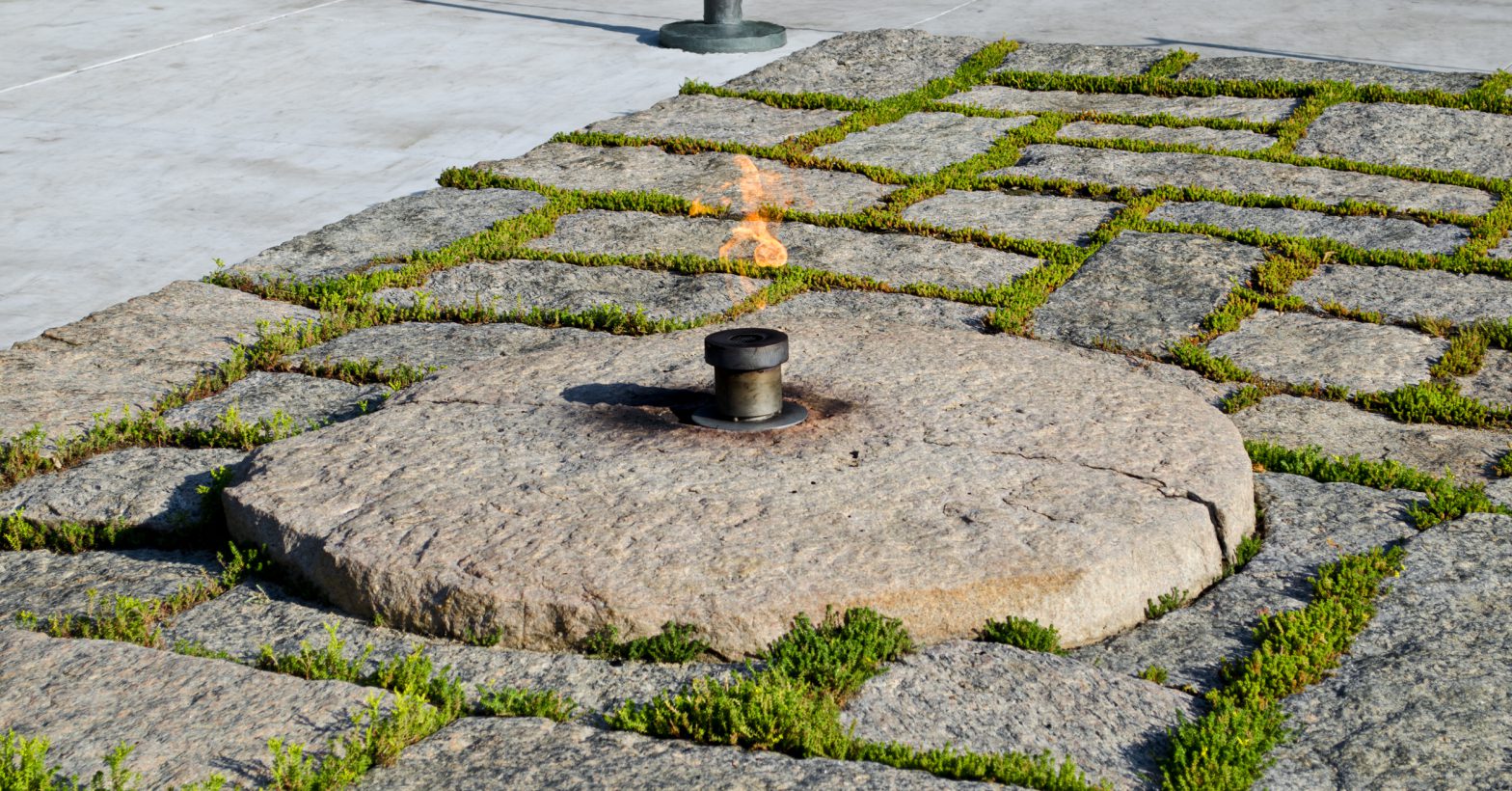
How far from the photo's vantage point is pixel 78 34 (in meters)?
9.09

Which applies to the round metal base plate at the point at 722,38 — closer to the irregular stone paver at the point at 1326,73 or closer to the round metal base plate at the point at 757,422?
the irregular stone paver at the point at 1326,73

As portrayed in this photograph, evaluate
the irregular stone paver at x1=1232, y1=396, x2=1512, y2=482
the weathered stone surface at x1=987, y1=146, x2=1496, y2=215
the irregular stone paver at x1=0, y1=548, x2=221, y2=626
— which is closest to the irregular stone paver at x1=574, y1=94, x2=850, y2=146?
the weathered stone surface at x1=987, y1=146, x2=1496, y2=215

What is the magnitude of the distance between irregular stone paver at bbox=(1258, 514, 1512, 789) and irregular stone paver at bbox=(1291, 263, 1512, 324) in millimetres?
1661

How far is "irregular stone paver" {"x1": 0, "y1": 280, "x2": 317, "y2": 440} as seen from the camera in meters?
4.08

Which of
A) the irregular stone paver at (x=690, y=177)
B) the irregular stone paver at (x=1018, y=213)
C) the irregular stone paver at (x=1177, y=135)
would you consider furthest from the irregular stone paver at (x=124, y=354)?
the irregular stone paver at (x=1177, y=135)

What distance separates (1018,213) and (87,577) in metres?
3.59

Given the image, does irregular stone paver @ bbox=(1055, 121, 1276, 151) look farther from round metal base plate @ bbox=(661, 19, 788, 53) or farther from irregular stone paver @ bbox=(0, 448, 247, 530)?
irregular stone paver @ bbox=(0, 448, 247, 530)

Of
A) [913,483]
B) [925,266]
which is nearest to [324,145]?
[925,266]

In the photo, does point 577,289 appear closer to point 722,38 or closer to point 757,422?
point 757,422

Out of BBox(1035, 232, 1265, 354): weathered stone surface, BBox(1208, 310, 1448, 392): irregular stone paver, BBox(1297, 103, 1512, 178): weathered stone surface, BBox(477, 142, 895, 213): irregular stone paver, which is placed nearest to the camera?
BBox(1208, 310, 1448, 392): irregular stone paver

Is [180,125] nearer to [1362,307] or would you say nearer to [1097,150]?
[1097,150]

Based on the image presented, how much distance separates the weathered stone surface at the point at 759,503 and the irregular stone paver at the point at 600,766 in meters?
0.31

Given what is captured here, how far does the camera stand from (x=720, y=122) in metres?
7.19

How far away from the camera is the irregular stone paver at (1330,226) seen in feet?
17.8
